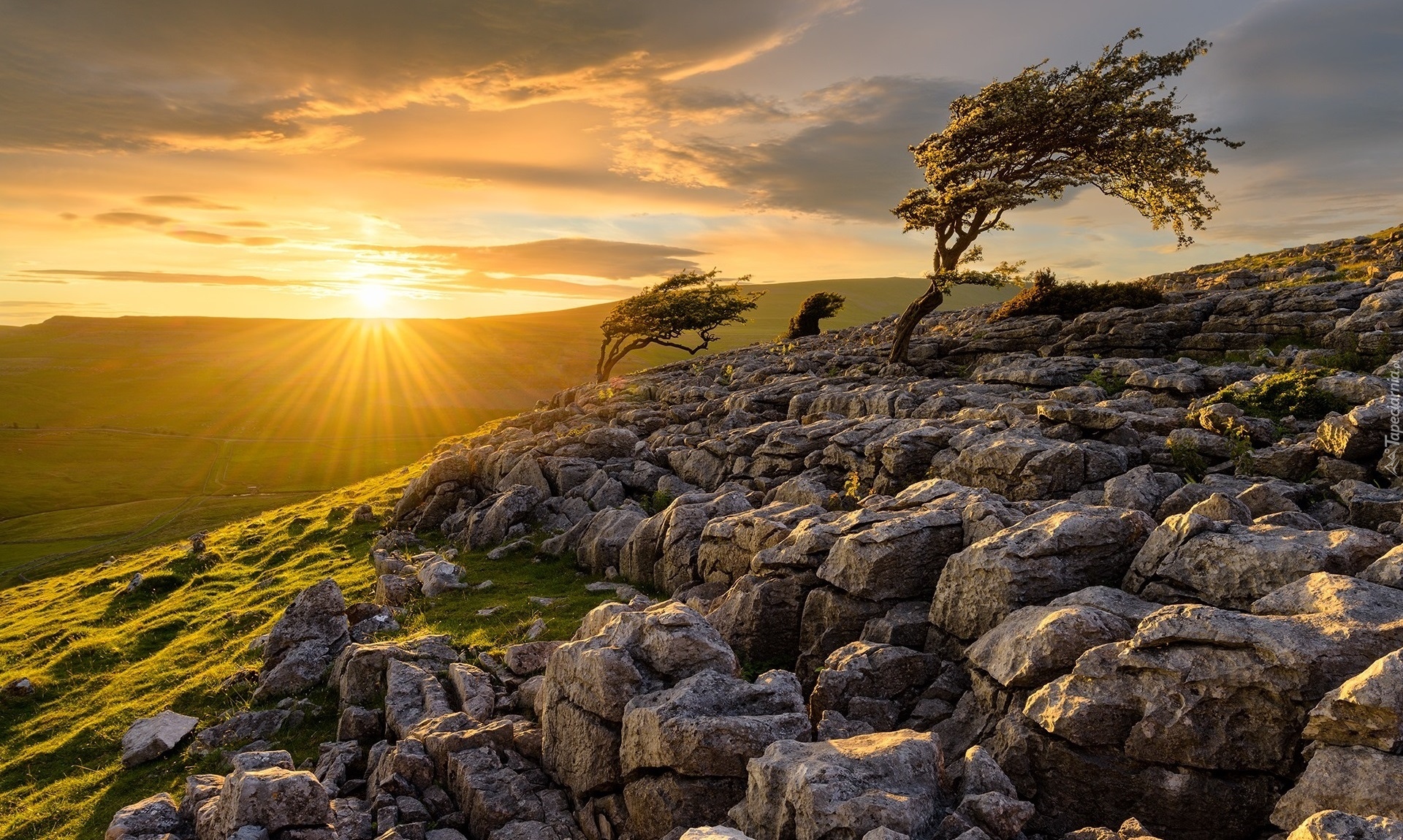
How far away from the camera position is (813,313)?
80.4 metres

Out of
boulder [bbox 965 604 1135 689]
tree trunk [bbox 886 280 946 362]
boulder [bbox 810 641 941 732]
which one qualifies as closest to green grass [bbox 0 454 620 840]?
boulder [bbox 810 641 941 732]

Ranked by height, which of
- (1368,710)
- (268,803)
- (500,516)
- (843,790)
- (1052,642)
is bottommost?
(500,516)

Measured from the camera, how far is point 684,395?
4994 centimetres

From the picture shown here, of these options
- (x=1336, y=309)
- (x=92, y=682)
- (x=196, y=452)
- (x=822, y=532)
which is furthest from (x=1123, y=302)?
(x=196, y=452)

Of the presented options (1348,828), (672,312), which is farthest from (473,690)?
(672,312)

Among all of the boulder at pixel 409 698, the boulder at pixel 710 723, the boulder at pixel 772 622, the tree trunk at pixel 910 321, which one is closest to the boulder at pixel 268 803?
the boulder at pixel 409 698

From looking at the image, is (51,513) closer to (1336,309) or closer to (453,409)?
(453,409)

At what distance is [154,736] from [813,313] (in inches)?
2777

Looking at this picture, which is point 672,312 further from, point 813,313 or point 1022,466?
point 1022,466

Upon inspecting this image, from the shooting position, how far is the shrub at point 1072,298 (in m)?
46.0

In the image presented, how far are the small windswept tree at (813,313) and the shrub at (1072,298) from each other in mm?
28241

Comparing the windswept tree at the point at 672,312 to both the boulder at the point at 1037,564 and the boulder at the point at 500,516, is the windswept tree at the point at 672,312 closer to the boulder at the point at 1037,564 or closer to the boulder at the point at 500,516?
the boulder at the point at 500,516

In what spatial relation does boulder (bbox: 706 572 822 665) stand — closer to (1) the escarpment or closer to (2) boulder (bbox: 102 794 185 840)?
(1) the escarpment

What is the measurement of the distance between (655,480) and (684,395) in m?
16.4
